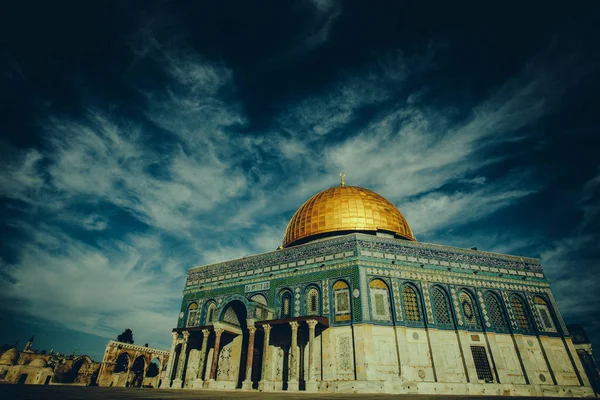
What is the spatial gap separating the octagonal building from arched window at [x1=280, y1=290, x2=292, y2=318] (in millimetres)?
84

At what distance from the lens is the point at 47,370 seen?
3322cm

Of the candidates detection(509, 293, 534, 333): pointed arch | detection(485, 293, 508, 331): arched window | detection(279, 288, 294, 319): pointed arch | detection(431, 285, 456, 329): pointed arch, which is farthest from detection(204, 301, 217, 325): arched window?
detection(509, 293, 534, 333): pointed arch

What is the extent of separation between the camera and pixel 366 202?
77.7 ft

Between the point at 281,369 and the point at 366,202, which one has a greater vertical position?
the point at 366,202

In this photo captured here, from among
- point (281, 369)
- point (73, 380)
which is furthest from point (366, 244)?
point (73, 380)

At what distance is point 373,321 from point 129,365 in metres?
26.4

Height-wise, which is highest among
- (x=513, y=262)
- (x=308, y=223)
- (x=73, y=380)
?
(x=308, y=223)

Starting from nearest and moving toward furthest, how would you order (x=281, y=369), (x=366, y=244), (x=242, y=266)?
(x=281, y=369) → (x=366, y=244) → (x=242, y=266)

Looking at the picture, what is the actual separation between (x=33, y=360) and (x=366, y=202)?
132 ft

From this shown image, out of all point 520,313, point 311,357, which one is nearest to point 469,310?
point 520,313

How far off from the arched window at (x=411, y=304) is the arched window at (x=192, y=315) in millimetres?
14738

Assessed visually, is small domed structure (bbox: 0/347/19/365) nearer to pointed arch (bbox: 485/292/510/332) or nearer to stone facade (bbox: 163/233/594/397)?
stone facade (bbox: 163/233/594/397)

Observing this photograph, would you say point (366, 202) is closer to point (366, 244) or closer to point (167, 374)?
point (366, 244)

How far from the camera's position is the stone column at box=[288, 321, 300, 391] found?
640 inches
